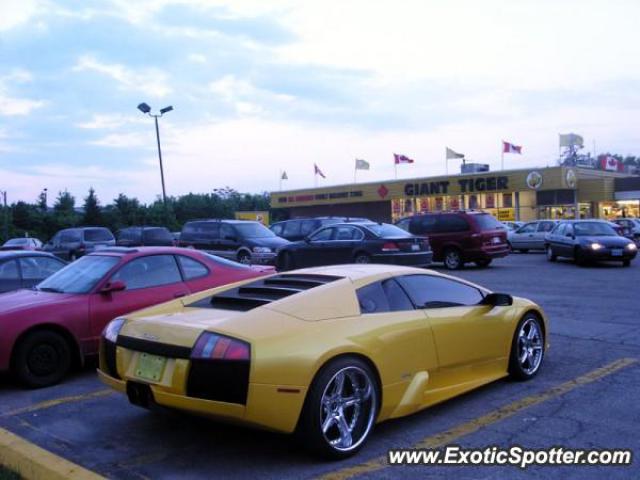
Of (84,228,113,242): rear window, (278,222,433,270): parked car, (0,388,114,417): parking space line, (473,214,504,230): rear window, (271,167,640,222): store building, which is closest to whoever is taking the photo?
(0,388,114,417): parking space line

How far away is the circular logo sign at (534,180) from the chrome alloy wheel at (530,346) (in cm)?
3621

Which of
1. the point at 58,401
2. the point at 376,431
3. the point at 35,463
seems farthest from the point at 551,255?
the point at 35,463

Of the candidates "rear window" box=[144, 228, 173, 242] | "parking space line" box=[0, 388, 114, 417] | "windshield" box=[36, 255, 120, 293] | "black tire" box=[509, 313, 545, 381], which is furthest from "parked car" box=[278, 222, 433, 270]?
"parking space line" box=[0, 388, 114, 417]

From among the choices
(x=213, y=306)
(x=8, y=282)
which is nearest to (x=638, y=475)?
(x=213, y=306)

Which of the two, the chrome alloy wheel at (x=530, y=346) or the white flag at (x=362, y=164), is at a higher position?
the white flag at (x=362, y=164)

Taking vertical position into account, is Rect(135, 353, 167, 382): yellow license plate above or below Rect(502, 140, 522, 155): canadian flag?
below

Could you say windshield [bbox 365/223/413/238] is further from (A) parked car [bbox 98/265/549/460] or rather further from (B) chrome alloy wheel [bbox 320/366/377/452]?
(B) chrome alloy wheel [bbox 320/366/377/452]

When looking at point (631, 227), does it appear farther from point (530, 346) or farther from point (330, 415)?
point (330, 415)

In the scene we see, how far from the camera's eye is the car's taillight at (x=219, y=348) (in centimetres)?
414

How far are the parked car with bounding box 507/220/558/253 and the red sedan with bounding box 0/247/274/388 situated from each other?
2132 centimetres

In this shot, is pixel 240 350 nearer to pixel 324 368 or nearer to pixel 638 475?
pixel 324 368

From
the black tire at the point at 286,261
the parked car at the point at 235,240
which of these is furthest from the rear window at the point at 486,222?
the parked car at the point at 235,240

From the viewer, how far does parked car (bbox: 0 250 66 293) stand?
948 cm

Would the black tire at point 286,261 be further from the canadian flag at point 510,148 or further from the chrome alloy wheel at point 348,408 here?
the canadian flag at point 510,148
